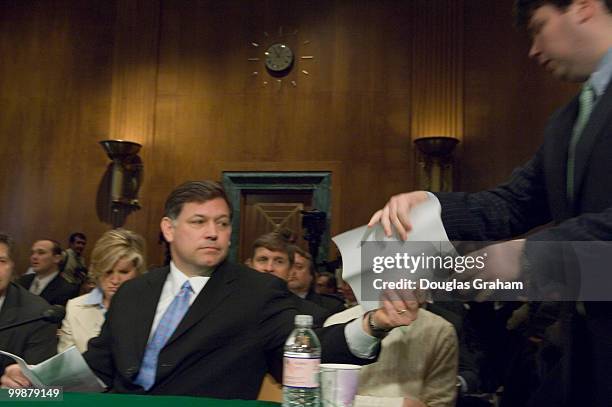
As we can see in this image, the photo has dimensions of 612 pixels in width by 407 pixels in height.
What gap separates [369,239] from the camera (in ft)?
3.97

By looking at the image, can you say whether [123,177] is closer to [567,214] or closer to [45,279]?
[45,279]

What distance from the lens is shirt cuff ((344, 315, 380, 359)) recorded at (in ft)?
5.01

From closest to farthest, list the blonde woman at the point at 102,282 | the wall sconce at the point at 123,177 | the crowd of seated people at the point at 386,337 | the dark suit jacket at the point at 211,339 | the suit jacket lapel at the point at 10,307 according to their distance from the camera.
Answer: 1. the dark suit jacket at the point at 211,339
2. the crowd of seated people at the point at 386,337
3. the suit jacket lapel at the point at 10,307
4. the blonde woman at the point at 102,282
5. the wall sconce at the point at 123,177

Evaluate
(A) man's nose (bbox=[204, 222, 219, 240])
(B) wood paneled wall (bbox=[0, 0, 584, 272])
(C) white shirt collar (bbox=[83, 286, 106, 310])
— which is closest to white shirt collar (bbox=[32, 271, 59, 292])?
(B) wood paneled wall (bbox=[0, 0, 584, 272])

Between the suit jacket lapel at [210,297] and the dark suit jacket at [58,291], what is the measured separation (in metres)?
3.14

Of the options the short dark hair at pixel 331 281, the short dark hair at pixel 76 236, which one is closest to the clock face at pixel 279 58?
the short dark hair at pixel 76 236

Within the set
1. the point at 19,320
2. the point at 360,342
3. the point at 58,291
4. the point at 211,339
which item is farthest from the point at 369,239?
the point at 58,291

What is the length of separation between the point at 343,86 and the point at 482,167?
1.59m

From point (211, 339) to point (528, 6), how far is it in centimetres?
124

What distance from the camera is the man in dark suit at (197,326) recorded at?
1879mm

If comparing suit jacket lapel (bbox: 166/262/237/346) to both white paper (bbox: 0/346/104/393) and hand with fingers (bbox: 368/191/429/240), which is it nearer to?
white paper (bbox: 0/346/104/393)

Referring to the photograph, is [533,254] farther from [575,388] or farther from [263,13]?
[263,13]

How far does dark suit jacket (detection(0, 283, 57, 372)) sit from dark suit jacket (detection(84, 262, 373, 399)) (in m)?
0.65

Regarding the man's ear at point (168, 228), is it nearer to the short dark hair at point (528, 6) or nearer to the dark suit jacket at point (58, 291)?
the short dark hair at point (528, 6)
